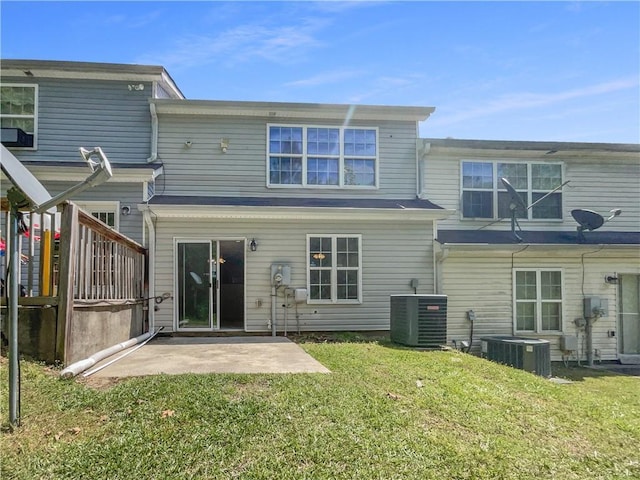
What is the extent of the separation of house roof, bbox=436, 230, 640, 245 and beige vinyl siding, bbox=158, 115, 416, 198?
212cm

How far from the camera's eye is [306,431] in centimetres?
346

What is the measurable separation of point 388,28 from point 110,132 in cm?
673

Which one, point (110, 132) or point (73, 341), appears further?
point (110, 132)

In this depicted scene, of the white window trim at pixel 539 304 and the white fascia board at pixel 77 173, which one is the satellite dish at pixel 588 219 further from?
the white fascia board at pixel 77 173

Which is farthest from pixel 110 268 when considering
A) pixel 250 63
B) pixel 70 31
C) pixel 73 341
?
pixel 250 63

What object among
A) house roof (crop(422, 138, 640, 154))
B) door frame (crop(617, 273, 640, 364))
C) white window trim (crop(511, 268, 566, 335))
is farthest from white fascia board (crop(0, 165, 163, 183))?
door frame (crop(617, 273, 640, 364))

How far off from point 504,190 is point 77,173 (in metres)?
10.4

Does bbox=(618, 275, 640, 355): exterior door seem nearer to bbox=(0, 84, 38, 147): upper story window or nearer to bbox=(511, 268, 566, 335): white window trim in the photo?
bbox=(511, 268, 566, 335): white window trim

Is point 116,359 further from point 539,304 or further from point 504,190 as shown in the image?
point 504,190

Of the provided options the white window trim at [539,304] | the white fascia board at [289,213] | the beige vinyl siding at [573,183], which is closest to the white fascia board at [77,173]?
the white fascia board at [289,213]

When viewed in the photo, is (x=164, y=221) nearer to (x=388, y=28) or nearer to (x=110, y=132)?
(x=110, y=132)

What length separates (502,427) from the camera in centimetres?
397

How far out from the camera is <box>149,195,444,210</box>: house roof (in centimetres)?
959

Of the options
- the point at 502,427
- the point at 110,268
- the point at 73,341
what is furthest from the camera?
the point at 110,268
